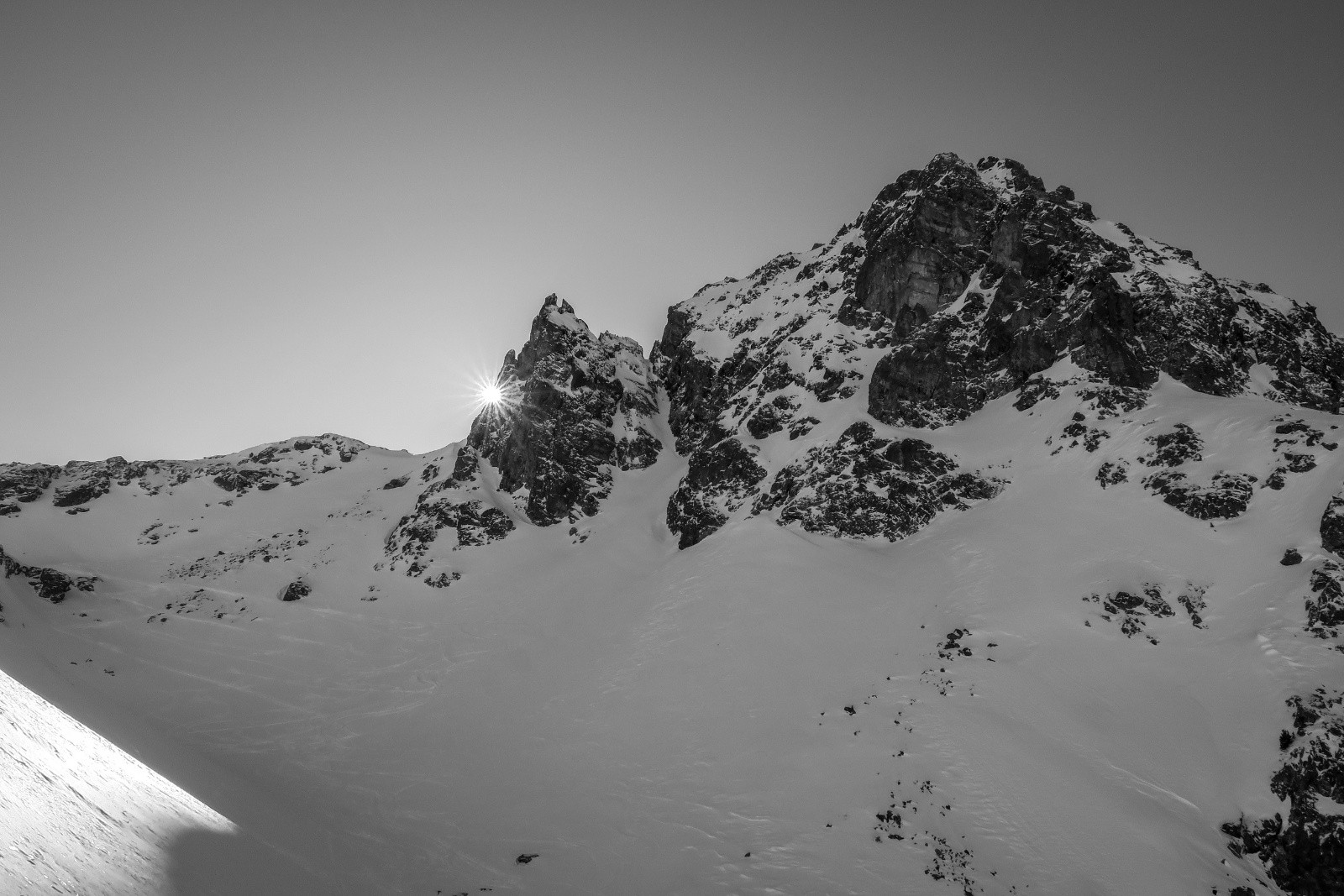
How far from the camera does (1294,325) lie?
162 ft

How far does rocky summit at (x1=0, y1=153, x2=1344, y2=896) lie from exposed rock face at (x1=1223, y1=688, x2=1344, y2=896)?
3.3 inches

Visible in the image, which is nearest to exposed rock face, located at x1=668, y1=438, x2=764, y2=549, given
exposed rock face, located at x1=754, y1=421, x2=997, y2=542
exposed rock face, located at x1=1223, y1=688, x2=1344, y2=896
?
exposed rock face, located at x1=754, y1=421, x2=997, y2=542

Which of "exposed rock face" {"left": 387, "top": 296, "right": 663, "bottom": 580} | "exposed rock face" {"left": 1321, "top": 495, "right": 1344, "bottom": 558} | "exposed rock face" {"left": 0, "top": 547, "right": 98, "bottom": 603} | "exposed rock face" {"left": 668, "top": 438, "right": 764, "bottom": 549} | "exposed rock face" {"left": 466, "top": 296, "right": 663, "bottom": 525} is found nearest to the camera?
"exposed rock face" {"left": 1321, "top": 495, "right": 1344, "bottom": 558}

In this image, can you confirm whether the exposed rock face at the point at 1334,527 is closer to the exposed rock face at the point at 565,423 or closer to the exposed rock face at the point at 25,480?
the exposed rock face at the point at 565,423

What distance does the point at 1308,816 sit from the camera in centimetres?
1881

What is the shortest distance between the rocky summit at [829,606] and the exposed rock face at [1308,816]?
0.08 metres

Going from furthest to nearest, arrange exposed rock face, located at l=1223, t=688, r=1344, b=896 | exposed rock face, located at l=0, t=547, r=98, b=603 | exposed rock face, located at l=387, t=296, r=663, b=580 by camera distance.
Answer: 1. exposed rock face, located at l=387, t=296, r=663, b=580
2. exposed rock face, located at l=0, t=547, r=98, b=603
3. exposed rock face, located at l=1223, t=688, r=1344, b=896

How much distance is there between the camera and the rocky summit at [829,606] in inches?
811

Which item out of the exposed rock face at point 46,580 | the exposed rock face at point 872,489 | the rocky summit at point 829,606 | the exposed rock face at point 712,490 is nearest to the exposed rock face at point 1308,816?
the rocky summit at point 829,606

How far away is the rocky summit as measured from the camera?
20594mm

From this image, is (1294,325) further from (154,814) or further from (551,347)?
(154,814)

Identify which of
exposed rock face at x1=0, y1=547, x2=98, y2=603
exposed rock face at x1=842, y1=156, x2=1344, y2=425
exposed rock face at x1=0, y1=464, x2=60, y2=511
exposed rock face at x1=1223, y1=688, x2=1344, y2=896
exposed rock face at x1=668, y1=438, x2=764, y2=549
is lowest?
exposed rock face at x1=0, y1=547, x2=98, y2=603

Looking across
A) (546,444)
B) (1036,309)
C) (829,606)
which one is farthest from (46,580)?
(1036,309)

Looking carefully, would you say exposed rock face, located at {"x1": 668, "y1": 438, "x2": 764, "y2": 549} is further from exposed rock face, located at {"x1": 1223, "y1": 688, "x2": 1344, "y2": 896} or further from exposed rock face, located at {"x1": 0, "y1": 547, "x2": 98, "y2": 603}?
exposed rock face, located at {"x1": 0, "y1": 547, "x2": 98, "y2": 603}
